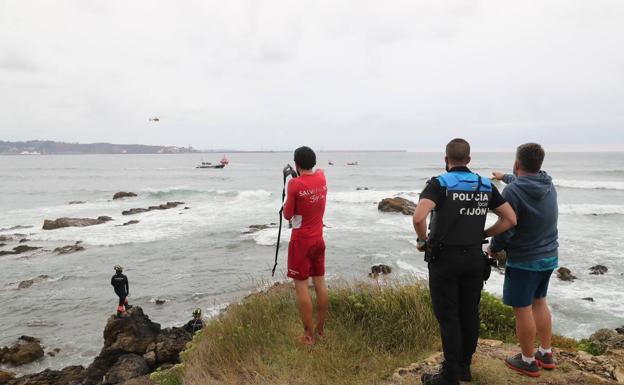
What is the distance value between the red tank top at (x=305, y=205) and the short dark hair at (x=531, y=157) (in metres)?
1.92

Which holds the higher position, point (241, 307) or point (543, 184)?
point (543, 184)

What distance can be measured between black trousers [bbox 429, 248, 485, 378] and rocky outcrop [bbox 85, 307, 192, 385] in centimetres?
708

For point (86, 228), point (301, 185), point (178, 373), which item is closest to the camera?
point (301, 185)

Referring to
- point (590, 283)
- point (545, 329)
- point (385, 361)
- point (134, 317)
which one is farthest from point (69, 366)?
point (590, 283)

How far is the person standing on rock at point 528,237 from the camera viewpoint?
363 centimetres

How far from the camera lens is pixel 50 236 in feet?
79.0

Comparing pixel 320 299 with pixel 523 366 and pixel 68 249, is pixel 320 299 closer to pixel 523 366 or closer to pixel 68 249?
pixel 523 366

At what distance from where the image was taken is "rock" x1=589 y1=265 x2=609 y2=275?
1496 centimetres

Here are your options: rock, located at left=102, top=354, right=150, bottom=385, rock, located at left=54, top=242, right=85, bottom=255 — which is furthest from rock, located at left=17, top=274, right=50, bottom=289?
rock, located at left=102, top=354, right=150, bottom=385

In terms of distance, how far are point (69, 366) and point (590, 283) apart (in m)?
15.5

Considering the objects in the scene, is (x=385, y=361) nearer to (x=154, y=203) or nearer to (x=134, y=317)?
(x=134, y=317)

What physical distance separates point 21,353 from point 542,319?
11.0 meters

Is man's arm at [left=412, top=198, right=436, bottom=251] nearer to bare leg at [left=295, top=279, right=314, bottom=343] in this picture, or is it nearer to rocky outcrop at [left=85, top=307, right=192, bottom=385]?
bare leg at [left=295, top=279, right=314, bottom=343]

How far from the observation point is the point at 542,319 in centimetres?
399
